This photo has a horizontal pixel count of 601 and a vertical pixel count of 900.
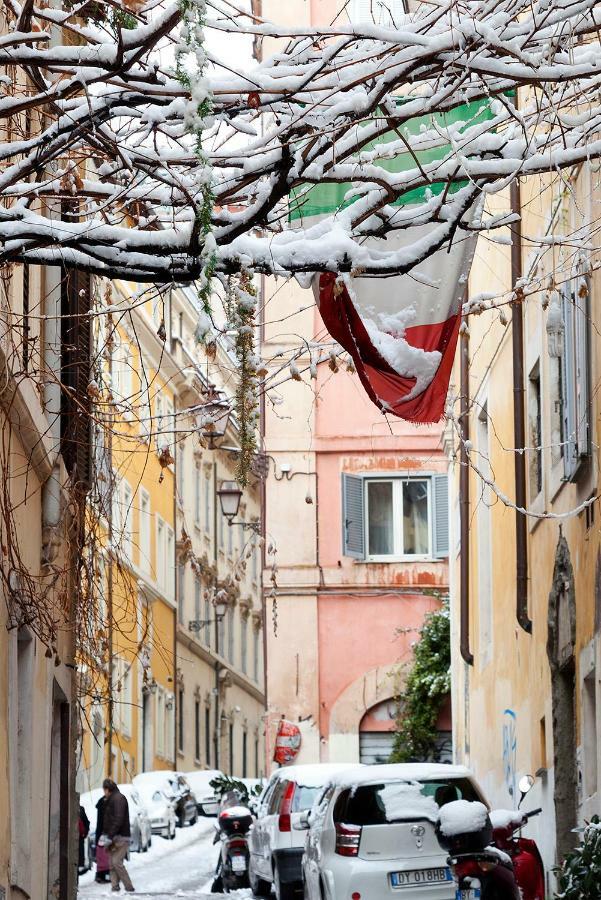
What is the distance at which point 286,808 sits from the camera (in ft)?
62.7

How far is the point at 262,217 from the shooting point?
7277mm

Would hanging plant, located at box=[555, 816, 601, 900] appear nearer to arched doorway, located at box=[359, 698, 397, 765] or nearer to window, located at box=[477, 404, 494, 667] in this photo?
window, located at box=[477, 404, 494, 667]

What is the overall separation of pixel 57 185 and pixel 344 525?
2426cm

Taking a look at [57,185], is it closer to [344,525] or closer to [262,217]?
[262,217]

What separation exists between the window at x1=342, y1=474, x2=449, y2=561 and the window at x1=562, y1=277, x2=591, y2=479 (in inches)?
729

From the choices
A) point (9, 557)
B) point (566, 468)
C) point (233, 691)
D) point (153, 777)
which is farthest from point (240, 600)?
point (9, 557)

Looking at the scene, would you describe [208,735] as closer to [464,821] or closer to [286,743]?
[286,743]

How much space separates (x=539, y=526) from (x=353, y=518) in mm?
15766

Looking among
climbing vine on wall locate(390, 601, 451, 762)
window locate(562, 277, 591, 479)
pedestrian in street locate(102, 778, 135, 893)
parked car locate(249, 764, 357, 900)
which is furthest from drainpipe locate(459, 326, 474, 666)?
window locate(562, 277, 591, 479)

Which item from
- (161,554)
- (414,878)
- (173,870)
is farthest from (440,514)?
(414,878)

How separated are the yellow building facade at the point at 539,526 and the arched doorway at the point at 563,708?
1 centimetres

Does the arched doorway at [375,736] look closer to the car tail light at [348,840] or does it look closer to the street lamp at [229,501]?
the street lamp at [229,501]

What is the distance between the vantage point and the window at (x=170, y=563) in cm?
5047

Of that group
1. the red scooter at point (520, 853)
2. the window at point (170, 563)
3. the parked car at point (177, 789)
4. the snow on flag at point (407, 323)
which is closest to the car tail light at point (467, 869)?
the snow on flag at point (407, 323)
